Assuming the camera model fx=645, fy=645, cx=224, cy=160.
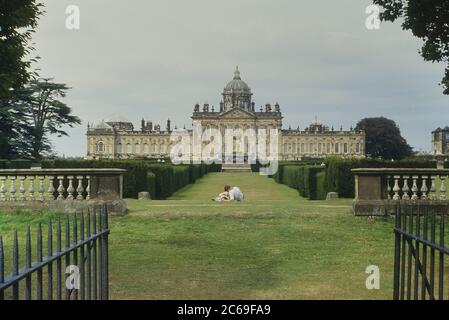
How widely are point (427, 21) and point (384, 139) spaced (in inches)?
3490

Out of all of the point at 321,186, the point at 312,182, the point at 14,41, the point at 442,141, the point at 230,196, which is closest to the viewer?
the point at 14,41

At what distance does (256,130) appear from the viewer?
11262cm

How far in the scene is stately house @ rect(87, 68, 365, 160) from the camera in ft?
372

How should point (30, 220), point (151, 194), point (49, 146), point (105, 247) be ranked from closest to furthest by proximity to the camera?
1. point (105, 247)
2. point (30, 220)
3. point (151, 194)
4. point (49, 146)

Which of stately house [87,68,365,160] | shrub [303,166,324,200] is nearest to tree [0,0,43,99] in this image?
shrub [303,166,324,200]

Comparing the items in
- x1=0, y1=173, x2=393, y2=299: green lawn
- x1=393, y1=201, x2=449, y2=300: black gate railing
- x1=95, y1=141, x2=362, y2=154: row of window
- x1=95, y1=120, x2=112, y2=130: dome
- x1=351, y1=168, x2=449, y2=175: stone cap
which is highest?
x1=95, y1=120, x2=112, y2=130: dome

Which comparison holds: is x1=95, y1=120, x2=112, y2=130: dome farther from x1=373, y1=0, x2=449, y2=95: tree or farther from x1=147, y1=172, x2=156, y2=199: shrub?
x1=373, y1=0, x2=449, y2=95: tree

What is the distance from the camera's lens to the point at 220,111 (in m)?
115

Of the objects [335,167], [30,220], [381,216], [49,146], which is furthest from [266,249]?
[49,146]

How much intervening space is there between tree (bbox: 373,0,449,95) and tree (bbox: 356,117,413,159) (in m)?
79.8

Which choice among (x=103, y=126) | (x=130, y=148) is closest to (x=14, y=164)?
(x=130, y=148)

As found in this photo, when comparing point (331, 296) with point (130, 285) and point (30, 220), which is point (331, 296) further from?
point (30, 220)

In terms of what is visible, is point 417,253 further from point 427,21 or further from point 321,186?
point 321,186
